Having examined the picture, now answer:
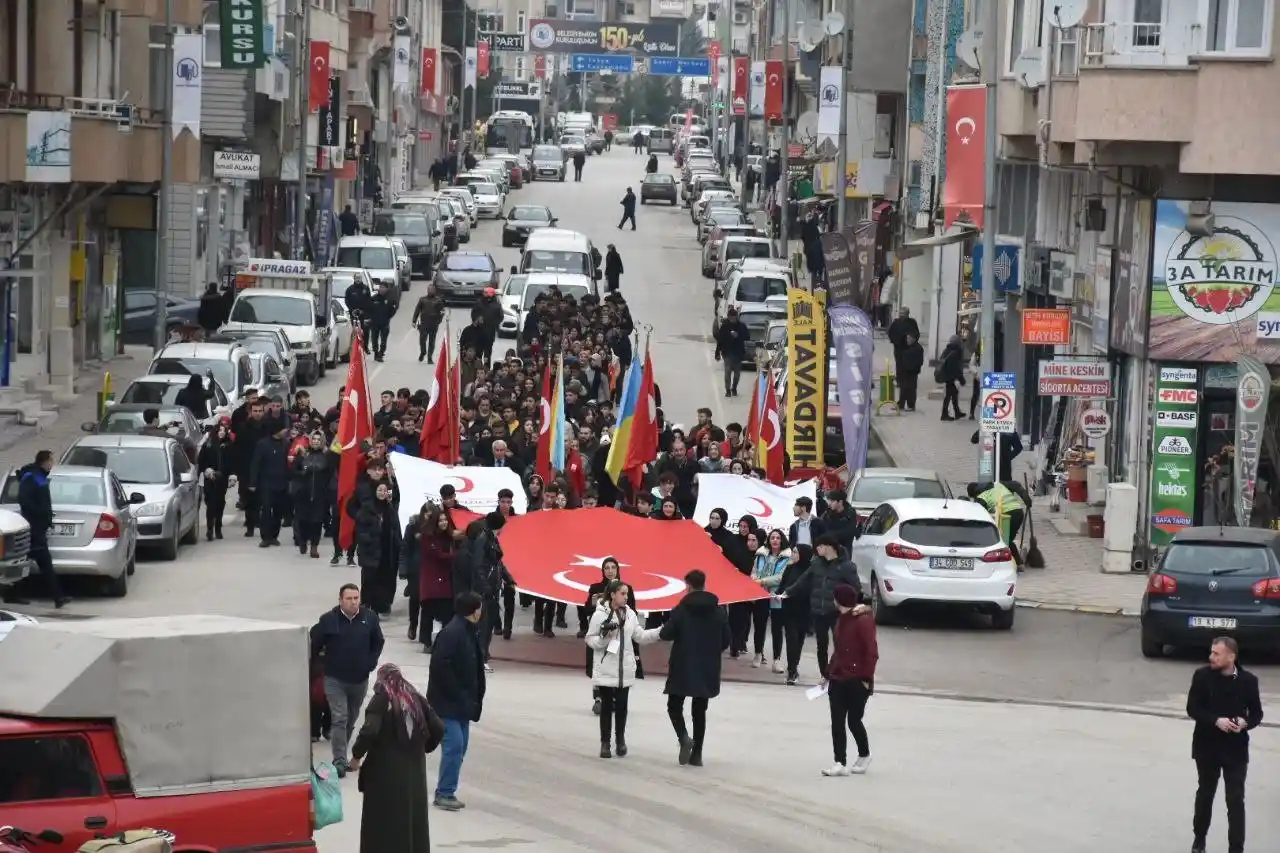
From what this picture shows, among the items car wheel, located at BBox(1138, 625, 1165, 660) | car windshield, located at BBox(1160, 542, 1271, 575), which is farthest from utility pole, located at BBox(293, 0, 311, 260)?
car windshield, located at BBox(1160, 542, 1271, 575)

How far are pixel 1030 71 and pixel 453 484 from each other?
12.5 metres

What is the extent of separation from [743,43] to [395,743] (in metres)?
144

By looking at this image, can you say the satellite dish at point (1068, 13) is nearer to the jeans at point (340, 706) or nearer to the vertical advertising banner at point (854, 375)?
the vertical advertising banner at point (854, 375)

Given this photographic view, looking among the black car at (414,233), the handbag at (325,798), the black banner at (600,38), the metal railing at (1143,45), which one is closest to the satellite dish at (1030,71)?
the metal railing at (1143,45)

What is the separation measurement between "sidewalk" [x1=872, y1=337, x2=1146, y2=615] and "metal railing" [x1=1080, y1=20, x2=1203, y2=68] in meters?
5.98

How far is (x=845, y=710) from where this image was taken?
655 inches

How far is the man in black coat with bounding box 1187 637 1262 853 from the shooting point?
47.3 feet

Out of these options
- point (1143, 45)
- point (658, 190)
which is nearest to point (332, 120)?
point (658, 190)

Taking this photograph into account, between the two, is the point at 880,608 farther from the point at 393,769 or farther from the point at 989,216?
the point at 393,769

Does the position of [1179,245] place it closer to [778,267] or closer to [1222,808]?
[1222,808]

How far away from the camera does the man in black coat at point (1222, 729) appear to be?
1443 cm

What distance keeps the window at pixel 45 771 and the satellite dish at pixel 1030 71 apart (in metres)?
23.8

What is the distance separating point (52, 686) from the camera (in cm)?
1124

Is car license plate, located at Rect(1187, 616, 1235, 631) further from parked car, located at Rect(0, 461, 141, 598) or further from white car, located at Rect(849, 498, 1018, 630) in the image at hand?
parked car, located at Rect(0, 461, 141, 598)
